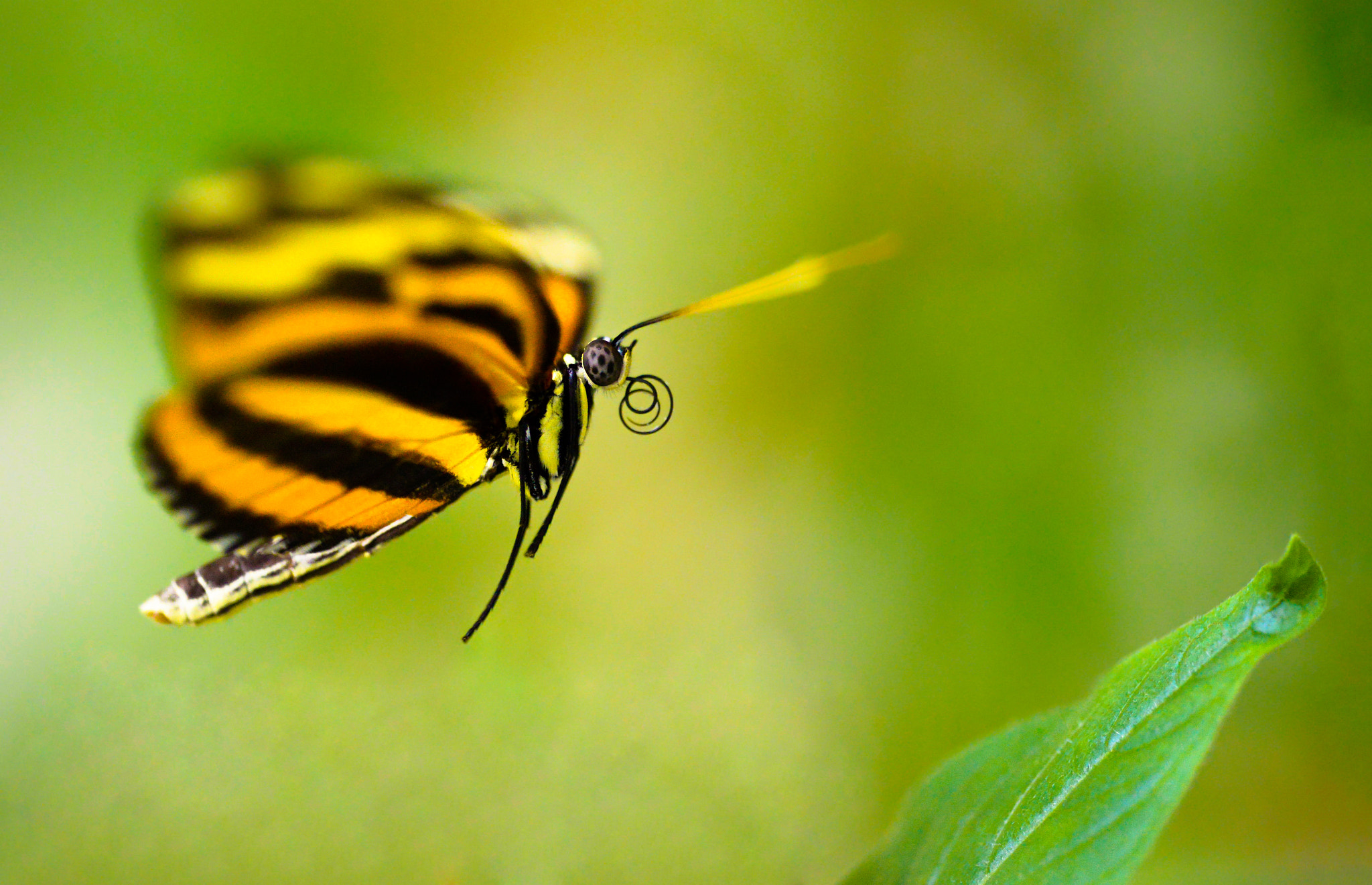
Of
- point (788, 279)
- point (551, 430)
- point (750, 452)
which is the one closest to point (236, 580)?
point (551, 430)

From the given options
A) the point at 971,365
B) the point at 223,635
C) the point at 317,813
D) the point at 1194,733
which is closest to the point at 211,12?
the point at 223,635

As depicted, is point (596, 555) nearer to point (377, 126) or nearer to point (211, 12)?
point (377, 126)

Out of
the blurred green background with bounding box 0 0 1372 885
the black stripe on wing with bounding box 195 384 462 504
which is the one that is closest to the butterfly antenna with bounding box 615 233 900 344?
the black stripe on wing with bounding box 195 384 462 504

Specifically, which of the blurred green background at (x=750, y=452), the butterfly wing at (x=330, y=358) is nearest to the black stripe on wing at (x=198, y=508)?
the butterfly wing at (x=330, y=358)

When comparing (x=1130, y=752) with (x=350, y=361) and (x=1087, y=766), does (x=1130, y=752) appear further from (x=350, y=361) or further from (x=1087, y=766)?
(x=350, y=361)

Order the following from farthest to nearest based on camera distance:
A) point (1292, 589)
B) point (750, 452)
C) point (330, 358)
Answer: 1. point (750, 452)
2. point (330, 358)
3. point (1292, 589)

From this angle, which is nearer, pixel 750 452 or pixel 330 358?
pixel 330 358
